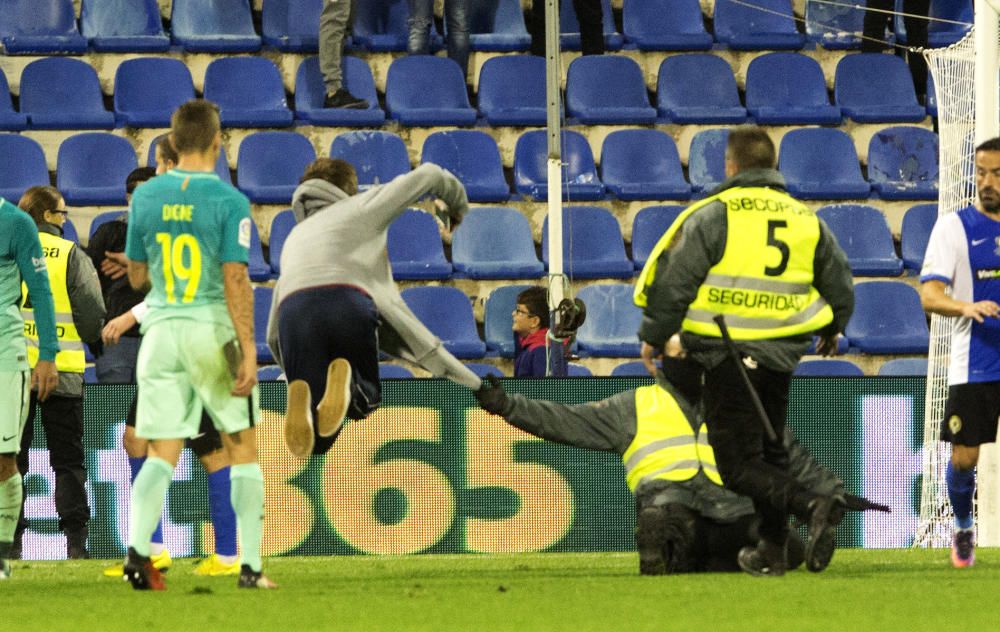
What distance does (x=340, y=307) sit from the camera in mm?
7727

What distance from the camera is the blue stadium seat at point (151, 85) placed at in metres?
14.9

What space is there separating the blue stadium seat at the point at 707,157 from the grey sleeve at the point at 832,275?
24.5 ft

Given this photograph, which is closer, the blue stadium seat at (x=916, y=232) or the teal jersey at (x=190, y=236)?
the teal jersey at (x=190, y=236)

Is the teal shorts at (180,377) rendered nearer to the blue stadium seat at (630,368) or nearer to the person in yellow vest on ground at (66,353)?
the person in yellow vest on ground at (66,353)

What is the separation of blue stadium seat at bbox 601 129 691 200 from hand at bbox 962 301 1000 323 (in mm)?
6532

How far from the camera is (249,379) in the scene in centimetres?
654

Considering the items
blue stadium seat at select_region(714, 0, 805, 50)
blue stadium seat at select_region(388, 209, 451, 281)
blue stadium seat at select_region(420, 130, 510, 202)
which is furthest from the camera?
blue stadium seat at select_region(714, 0, 805, 50)

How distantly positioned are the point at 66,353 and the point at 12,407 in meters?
2.59

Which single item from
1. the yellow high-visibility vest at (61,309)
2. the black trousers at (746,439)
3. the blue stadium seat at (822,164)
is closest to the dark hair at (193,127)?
the black trousers at (746,439)

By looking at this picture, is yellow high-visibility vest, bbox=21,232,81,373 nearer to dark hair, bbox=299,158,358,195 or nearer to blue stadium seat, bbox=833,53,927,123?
dark hair, bbox=299,158,358,195

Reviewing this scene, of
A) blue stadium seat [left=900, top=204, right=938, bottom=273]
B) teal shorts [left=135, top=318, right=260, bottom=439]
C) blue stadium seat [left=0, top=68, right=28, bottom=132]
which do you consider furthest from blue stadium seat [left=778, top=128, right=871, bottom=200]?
teal shorts [left=135, top=318, right=260, bottom=439]

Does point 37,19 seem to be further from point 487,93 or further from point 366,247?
point 366,247

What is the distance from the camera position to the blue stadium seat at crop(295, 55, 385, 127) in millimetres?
14703

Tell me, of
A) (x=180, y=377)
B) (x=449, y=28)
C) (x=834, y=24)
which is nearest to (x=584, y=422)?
(x=180, y=377)
